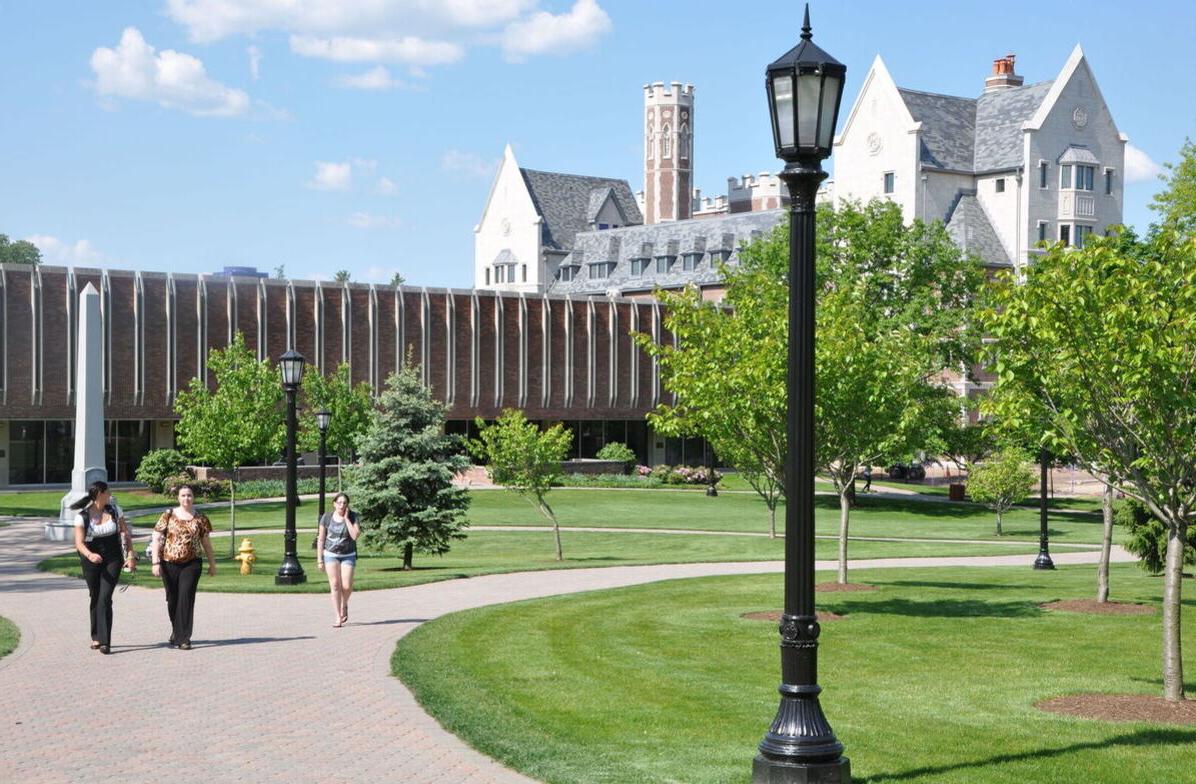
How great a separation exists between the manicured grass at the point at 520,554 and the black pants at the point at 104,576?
7041 mm

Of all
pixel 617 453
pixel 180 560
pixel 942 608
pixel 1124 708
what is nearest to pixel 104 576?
pixel 180 560

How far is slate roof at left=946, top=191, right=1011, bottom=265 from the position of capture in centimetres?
8100

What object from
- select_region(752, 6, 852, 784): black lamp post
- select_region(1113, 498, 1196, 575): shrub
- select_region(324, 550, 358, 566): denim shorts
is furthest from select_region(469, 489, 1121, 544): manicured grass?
select_region(752, 6, 852, 784): black lamp post

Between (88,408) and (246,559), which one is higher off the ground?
(88,408)

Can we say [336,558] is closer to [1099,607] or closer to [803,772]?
[803,772]

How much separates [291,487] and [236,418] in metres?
17.1

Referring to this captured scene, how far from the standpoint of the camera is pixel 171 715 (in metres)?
12.5

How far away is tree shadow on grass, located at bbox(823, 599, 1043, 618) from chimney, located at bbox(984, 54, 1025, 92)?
69.1 m

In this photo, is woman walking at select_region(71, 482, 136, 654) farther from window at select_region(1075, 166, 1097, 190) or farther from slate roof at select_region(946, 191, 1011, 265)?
window at select_region(1075, 166, 1097, 190)

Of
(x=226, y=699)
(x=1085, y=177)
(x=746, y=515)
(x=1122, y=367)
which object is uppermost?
(x=1085, y=177)

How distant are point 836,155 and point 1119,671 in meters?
72.2

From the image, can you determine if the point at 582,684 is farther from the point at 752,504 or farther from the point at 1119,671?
the point at 752,504

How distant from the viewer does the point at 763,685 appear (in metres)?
14.6

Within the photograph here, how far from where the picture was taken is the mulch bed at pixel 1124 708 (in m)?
13.1
